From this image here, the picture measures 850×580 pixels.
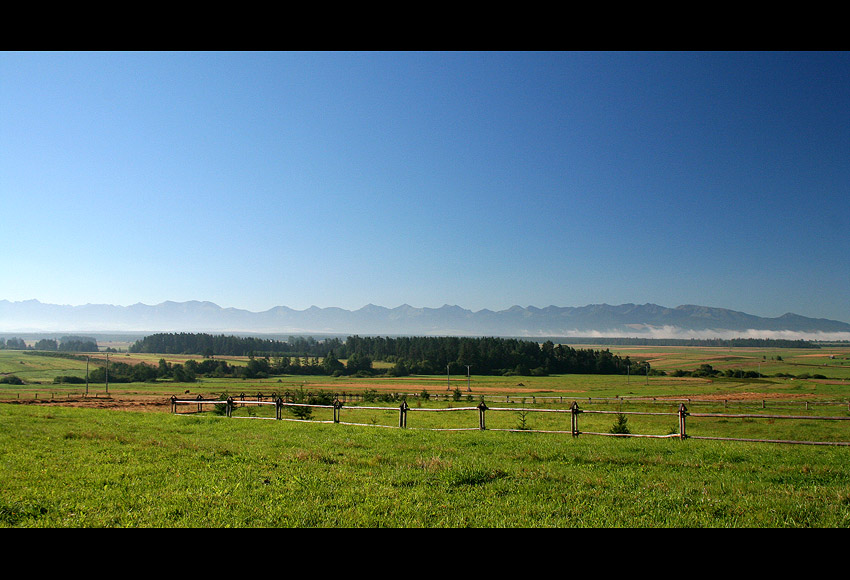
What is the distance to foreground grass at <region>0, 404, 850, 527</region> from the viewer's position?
21.8 ft

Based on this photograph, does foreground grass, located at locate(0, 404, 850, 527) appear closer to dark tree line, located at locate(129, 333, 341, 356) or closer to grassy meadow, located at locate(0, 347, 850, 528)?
grassy meadow, located at locate(0, 347, 850, 528)

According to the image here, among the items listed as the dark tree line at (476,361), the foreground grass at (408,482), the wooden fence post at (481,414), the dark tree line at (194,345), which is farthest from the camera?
the dark tree line at (194,345)

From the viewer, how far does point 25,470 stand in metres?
9.57

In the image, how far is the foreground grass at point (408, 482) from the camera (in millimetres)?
6637

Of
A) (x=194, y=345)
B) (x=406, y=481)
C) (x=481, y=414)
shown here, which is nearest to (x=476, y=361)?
(x=194, y=345)

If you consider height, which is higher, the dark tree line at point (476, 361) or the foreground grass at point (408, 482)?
the foreground grass at point (408, 482)

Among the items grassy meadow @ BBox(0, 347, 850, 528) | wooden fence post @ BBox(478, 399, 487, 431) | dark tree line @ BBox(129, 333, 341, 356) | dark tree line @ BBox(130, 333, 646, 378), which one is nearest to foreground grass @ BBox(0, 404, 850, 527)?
grassy meadow @ BBox(0, 347, 850, 528)

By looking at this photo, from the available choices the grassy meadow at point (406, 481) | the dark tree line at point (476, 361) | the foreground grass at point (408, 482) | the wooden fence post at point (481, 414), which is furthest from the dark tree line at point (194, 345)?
the foreground grass at point (408, 482)

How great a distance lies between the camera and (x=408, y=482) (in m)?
8.70

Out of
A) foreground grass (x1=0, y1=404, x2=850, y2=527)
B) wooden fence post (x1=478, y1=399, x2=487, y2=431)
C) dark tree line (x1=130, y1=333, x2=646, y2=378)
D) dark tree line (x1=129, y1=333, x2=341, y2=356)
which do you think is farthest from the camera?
dark tree line (x1=129, y1=333, x2=341, y2=356)

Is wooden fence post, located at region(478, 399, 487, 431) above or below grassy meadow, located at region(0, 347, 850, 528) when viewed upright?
below

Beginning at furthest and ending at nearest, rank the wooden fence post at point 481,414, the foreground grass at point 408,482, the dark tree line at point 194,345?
the dark tree line at point 194,345, the wooden fence post at point 481,414, the foreground grass at point 408,482

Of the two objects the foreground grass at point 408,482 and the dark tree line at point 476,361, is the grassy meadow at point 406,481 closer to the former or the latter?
the foreground grass at point 408,482
